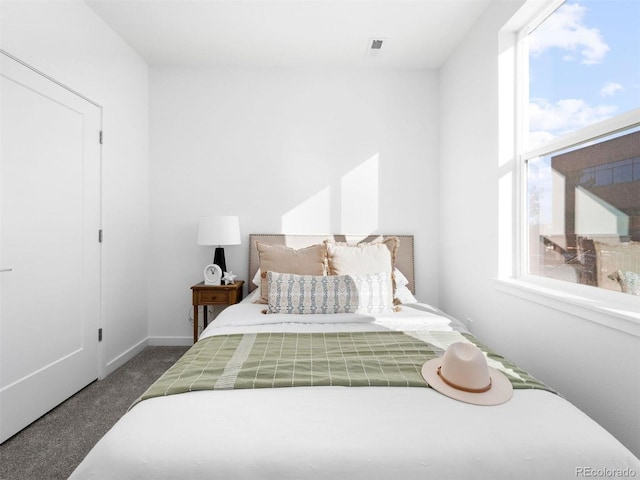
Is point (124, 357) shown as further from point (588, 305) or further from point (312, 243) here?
point (588, 305)

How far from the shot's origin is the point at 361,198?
3.50 metres

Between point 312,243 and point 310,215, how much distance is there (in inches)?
10.9

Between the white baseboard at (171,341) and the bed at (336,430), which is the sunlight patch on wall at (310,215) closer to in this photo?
the white baseboard at (171,341)

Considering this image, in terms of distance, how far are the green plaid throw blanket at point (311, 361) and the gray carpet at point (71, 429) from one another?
2.79ft

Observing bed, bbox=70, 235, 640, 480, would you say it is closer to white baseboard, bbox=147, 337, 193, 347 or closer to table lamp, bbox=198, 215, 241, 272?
table lamp, bbox=198, 215, 241, 272

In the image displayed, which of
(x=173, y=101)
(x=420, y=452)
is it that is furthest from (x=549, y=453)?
(x=173, y=101)

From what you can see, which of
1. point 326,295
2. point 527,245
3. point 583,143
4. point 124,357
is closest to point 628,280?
point 583,143

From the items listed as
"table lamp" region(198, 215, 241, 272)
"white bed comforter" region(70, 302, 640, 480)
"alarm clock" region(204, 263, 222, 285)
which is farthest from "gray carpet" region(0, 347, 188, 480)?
"table lamp" region(198, 215, 241, 272)

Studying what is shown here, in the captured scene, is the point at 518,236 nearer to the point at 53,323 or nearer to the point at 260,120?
the point at 260,120

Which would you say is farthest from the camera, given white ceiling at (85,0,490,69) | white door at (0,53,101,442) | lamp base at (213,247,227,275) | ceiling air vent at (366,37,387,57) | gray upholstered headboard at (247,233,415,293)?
gray upholstered headboard at (247,233,415,293)

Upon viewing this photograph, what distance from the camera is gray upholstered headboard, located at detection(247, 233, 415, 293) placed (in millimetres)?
3430

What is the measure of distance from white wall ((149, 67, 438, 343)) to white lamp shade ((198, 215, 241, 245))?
1.13 ft

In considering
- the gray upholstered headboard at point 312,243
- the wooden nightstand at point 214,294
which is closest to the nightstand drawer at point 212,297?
the wooden nightstand at point 214,294

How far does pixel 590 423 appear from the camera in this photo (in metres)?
1.15
